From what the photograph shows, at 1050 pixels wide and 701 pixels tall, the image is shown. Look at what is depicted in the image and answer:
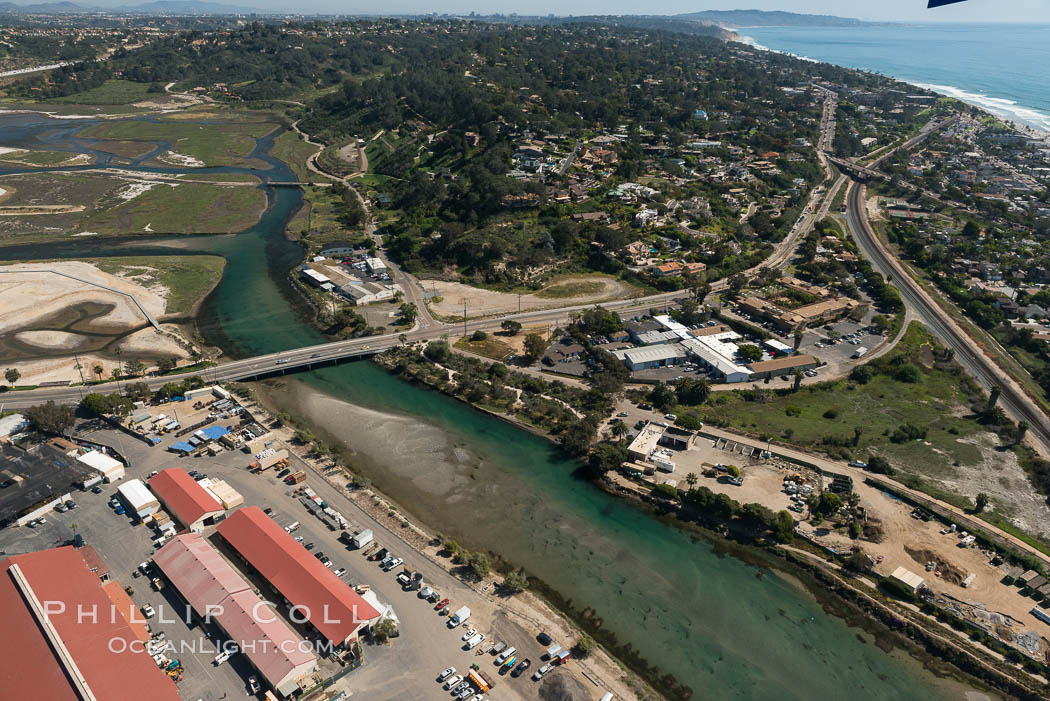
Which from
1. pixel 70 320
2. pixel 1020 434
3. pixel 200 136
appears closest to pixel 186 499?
pixel 70 320

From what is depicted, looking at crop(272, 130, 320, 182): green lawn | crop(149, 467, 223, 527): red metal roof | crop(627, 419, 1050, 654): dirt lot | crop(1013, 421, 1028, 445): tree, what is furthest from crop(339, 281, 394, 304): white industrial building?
crop(1013, 421, 1028, 445): tree

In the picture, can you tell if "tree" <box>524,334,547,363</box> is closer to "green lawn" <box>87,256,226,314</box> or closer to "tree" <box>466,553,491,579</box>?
"tree" <box>466,553,491,579</box>

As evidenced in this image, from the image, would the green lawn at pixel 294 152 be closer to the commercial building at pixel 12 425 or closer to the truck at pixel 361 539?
the commercial building at pixel 12 425

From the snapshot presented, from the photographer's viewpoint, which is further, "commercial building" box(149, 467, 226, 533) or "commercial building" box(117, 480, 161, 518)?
"commercial building" box(117, 480, 161, 518)

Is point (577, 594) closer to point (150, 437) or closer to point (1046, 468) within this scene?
point (150, 437)

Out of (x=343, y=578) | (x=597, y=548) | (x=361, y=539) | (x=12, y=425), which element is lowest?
(x=597, y=548)

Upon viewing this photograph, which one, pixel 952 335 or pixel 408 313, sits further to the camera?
pixel 952 335

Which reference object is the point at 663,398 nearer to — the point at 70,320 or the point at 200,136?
the point at 70,320

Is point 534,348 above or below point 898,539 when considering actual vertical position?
above
